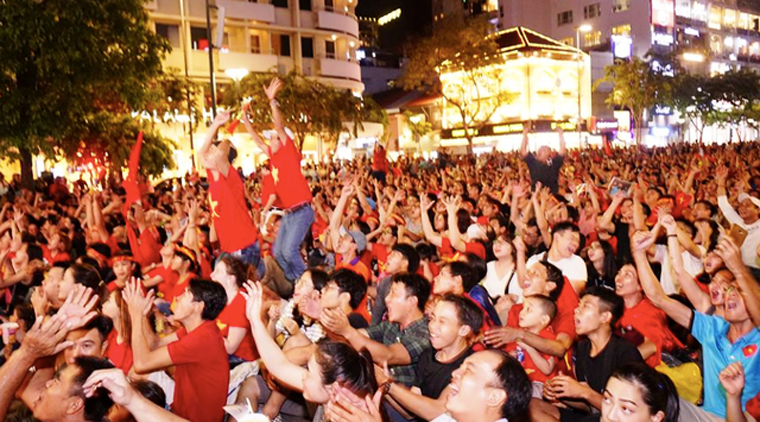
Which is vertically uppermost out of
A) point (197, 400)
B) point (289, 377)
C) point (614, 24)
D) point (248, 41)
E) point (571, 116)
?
point (614, 24)

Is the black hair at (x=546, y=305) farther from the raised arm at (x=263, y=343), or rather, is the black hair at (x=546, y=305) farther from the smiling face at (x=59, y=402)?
the smiling face at (x=59, y=402)

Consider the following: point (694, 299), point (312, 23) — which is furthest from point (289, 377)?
point (312, 23)

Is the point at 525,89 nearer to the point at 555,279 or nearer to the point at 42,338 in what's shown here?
the point at 555,279

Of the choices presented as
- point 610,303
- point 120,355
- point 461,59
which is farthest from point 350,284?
point 461,59

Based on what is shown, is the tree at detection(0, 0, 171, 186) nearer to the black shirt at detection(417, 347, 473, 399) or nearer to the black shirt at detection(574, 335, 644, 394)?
the black shirt at detection(417, 347, 473, 399)

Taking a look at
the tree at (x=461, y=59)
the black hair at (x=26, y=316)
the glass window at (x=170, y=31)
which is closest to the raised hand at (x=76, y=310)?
the black hair at (x=26, y=316)

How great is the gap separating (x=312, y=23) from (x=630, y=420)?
133ft

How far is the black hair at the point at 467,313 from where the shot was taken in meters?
4.36

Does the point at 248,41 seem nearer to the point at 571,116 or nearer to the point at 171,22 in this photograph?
the point at 171,22

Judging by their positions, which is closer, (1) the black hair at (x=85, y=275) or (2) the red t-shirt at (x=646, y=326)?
(2) the red t-shirt at (x=646, y=326)

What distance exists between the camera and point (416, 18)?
74938 mm

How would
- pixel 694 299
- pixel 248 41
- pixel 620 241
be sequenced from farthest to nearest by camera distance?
pixel 248 41
pixel 620 241
pixel 694 299

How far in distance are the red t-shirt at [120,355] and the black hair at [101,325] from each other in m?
0.11

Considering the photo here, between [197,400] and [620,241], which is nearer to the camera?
[197,400]
